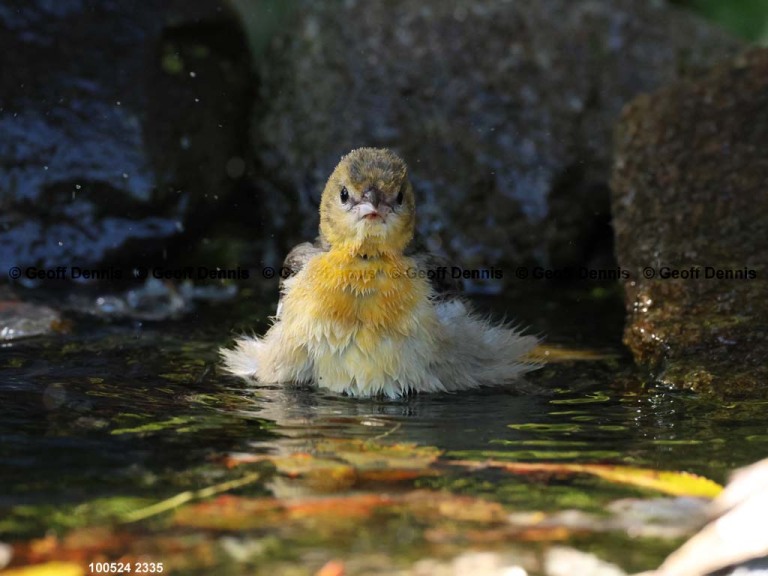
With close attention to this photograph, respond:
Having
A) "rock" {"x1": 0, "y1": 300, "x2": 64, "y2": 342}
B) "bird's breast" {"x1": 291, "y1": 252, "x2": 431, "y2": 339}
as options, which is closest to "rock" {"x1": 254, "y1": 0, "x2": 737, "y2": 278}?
"rock" {"x1": 0, "y1": 300, "x2": 64, "y2": 342}

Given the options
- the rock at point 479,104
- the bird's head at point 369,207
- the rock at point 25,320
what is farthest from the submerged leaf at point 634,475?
the rock at point 479,104

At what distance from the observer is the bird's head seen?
5891 millimetres

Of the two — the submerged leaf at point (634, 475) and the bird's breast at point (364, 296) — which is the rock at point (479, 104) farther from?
Answer: the submerged leaf at point (634, 475)

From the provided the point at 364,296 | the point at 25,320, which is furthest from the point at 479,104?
the point at 25,320

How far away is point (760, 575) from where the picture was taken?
10.5 feet

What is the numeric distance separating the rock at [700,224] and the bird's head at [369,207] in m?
1.58

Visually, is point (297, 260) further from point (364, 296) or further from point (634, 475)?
point (634, 475)

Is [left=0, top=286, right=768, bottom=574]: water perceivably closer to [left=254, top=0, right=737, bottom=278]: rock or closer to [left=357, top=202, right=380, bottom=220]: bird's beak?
[left=357, top=202, right=380, bottom=220]: bird's beak

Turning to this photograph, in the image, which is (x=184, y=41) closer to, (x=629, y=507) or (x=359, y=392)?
(x=359, y=392)

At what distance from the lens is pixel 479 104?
31.2 ft

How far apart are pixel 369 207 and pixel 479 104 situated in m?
3.96

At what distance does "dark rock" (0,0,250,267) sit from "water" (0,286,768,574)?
6.06 ft

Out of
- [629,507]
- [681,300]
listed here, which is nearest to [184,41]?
[681,300]

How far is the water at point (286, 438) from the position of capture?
329 centimetres
